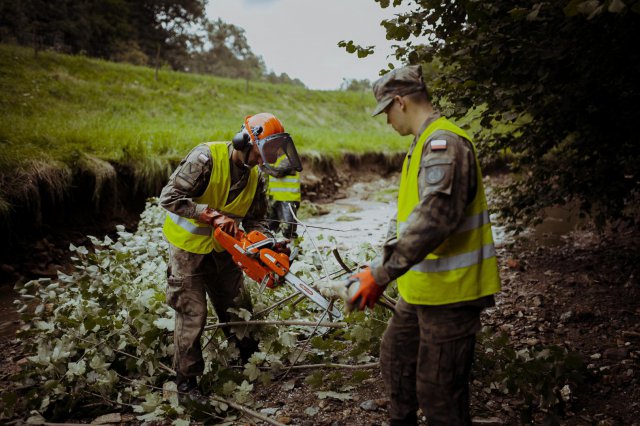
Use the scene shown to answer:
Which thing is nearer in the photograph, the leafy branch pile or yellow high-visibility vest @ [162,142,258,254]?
the leafy branch pile

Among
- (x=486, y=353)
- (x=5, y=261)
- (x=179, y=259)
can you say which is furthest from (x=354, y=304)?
(x=5, y=261)

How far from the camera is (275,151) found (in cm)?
322

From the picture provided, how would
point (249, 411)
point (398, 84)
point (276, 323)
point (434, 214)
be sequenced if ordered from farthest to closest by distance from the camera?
point (276, 323) < point (249, 411) < point (398, 84) < point (434, 214)

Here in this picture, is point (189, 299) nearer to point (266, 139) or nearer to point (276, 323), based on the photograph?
point (276, 323)

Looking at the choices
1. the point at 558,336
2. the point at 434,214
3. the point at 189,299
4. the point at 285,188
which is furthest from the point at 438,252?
the point at 285,188

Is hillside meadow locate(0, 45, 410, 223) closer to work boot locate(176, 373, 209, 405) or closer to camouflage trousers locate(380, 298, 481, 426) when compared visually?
work boot locate(176, 373, 209, 405)

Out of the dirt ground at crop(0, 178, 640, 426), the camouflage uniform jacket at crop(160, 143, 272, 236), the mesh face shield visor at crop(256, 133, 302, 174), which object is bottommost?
the dirt ground at crop(0, 178, 640, 426)

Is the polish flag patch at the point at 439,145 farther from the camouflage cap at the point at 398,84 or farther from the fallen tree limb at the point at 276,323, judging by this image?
the fallen tree limb at the point at 276,323

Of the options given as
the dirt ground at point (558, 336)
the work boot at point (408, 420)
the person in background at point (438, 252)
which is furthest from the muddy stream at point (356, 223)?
the person in background at point (438, 252)

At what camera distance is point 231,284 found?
3619 mm

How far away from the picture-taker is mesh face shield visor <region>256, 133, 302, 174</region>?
10.4 ft

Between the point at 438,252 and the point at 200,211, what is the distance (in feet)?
5.74

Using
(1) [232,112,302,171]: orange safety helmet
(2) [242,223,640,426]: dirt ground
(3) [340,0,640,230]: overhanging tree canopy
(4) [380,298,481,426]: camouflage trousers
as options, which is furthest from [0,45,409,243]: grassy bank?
(4) [380,298,481,426]: camouflage trousers

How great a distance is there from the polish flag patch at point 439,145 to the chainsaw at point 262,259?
1.27 meters
